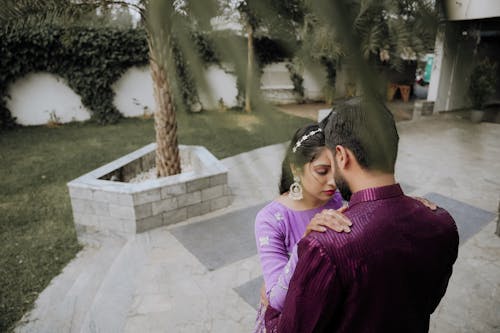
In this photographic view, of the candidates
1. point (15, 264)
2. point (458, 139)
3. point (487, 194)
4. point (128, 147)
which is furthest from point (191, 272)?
point (128, 147)

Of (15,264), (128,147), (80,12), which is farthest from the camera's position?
(128,147)

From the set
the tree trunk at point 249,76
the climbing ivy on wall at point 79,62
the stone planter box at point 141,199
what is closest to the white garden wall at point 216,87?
the tree trunk at point 249,76

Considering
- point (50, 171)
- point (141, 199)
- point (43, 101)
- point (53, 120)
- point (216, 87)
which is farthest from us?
point (53, 120)

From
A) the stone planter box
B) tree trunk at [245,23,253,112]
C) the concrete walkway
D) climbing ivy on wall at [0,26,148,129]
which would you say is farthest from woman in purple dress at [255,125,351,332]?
climbing ivy on wall at [0,26,148,129]

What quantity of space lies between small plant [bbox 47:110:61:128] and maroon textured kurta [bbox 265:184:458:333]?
10.6 m

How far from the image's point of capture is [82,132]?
33.8 ft

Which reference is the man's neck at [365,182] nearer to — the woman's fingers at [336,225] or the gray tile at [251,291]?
the woman's fingers at [336,225]

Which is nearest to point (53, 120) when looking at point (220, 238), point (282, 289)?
point (220, 238)

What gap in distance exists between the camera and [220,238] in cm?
381

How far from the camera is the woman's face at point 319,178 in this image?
4.69ft

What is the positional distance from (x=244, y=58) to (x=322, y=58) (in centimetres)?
8

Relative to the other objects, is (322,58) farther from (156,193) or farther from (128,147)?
(128,147)

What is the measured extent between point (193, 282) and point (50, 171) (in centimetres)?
475

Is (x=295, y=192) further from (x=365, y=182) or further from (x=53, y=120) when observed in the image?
(x=53, y=120)
